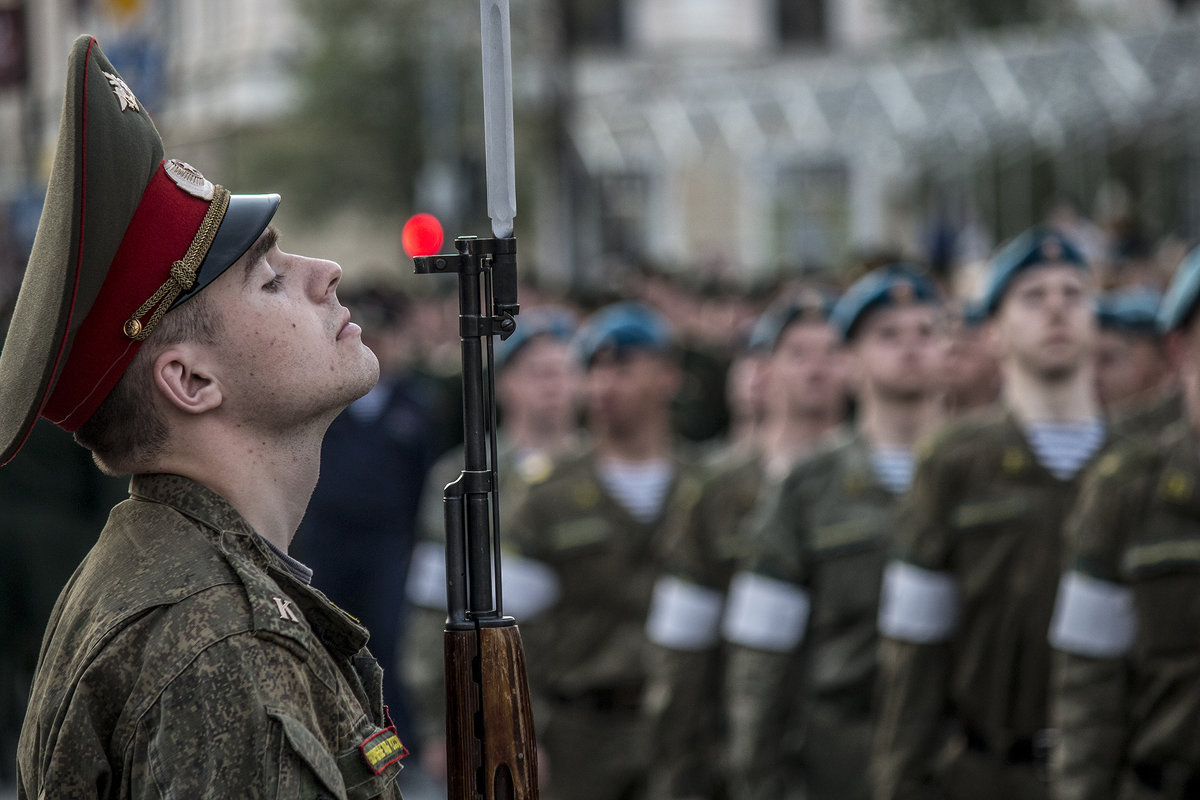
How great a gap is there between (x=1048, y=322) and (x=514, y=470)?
9.19ft

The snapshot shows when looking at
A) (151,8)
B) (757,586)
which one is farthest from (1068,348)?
(151,8)

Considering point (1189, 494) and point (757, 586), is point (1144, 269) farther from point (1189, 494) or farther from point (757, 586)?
point (1189, 494)

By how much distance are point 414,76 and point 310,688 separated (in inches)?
1327

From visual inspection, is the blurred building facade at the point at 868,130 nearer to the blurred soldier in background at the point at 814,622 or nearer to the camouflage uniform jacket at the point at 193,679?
the blurred soldier in background at the point at 814,622

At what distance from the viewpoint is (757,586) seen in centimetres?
627

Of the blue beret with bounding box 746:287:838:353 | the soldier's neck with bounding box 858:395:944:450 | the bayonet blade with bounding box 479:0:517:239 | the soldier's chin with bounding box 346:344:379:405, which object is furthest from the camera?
the blue beret with bounding box 746:287:838:353

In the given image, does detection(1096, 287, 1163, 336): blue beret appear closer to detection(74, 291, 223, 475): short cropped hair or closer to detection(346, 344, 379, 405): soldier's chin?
detection(346, 344, 379, 405): soldier's chin

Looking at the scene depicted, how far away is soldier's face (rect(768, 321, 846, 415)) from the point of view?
7.13 metres

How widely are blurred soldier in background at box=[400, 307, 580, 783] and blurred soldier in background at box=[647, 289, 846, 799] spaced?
62cm

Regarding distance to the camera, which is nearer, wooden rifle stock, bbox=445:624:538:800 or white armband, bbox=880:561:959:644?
wooden rifle stock, bbox=445:624:538:800

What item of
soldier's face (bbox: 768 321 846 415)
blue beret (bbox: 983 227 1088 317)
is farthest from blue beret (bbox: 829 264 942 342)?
blue beret (bbox: 983 227 1088 317)

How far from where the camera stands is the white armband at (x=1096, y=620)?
5000 millimetres

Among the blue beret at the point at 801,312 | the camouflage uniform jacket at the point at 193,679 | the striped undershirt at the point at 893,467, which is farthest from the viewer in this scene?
the blue beret at the point at 801,312

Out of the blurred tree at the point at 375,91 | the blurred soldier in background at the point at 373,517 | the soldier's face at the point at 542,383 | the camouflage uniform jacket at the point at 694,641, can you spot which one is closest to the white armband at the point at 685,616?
the camouflage uniform jacket at the point at 694,641
